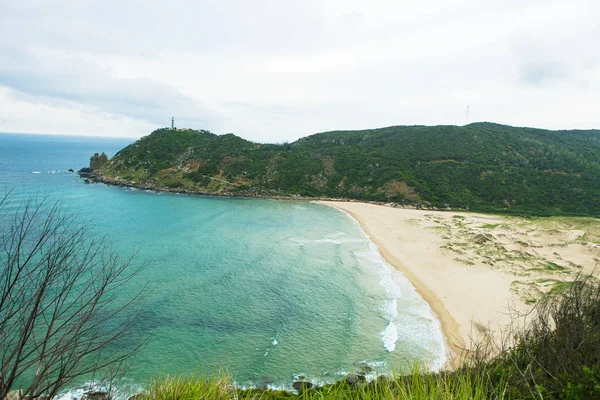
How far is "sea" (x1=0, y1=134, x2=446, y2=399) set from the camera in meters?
16.8

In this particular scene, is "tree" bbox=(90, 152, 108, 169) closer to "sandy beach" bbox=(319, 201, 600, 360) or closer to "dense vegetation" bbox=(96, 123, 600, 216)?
"dense vegetation" bbox=(96, 123, 600, 216)

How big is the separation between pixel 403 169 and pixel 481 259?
149 ft

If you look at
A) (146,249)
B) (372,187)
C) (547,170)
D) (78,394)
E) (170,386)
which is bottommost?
(78,394)

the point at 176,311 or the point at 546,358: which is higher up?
the point at 546,358

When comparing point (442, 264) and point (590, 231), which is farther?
point (590, 231)

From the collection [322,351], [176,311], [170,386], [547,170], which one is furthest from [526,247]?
[547,170]

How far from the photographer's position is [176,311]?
2152 cm

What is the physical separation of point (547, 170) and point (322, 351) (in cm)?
7593

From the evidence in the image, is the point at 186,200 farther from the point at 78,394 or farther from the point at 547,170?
the point at 547,170

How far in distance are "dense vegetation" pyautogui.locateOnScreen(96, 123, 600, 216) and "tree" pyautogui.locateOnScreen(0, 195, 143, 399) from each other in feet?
154

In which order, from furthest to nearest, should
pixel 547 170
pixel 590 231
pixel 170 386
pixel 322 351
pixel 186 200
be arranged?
1. pixel 547 170
2. pixel 186 200
3. pixel 590 231
4. pixel 322 351
5. pixel 170 386

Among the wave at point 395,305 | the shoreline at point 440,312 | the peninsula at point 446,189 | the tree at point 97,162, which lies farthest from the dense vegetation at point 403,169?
the wave at point 395,305

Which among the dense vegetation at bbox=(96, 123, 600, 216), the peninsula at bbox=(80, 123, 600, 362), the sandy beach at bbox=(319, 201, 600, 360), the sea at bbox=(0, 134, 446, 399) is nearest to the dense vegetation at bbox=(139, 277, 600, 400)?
the sea at bbox=(0, 134, 446, 399)

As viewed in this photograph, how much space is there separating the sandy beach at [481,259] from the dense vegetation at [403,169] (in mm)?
12360
